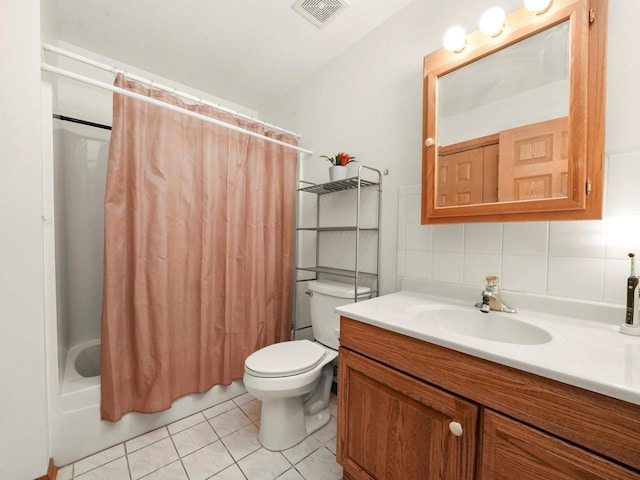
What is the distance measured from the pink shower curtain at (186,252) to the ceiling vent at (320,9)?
0.69 metres

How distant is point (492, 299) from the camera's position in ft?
3.38

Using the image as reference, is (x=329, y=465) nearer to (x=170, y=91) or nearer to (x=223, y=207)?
(x=223, y=207)

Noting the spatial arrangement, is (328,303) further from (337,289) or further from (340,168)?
(340,168)

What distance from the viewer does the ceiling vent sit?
136cm

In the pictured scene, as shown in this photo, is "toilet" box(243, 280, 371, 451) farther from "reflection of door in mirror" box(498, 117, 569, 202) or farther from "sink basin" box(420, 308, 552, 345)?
"reflection of door in mirror" box(498, 117, 569, 202)

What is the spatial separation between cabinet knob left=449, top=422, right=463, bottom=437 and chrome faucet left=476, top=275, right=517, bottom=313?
45 centimetres

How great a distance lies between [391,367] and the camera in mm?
898

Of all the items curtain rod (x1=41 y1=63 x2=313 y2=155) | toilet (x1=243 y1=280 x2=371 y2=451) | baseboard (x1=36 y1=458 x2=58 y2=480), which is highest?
curtain rod (x1=41 y1=63 x2=313 y2=155)

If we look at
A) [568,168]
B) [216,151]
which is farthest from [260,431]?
[568,168]

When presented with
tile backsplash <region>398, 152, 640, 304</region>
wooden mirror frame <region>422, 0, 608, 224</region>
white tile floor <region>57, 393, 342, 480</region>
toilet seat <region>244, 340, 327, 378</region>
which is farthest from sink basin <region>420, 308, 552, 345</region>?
white tile floor <region>57, 393, 342, 480</region>

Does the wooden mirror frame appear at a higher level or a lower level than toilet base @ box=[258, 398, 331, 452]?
higher

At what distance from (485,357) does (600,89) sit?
914mm

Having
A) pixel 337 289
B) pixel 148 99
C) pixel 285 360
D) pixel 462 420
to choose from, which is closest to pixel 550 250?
pixel 462 420

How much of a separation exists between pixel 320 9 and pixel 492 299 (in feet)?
5.45
